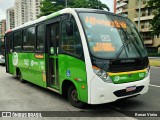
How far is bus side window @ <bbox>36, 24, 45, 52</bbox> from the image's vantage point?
807 cm

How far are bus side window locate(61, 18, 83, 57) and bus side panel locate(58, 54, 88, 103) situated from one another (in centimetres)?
19

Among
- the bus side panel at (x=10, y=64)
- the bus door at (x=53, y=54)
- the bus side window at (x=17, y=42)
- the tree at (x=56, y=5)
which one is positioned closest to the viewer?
the bus door at (x=53, y=54)

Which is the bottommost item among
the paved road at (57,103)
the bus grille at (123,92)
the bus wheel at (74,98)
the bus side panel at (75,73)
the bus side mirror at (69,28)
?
the paved road at (57,103)

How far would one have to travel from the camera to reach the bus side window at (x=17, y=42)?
1096cm

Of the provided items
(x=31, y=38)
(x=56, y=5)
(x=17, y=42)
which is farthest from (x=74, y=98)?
(x=56, y=5)

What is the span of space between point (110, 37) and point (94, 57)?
0.83 meters

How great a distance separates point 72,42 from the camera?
6176 mm

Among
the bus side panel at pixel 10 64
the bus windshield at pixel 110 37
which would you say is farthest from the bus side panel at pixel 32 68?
the bus windshield at pixel 110 37

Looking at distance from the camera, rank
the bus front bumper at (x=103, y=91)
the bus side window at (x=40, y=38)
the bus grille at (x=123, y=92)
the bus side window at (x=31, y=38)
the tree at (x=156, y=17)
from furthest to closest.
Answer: the tree at (x=156, y=17) → the bus side window at (x=31, y=38) → the bus side window at (x=40, y=38) → the bus grille at (x=123, y=92) → the bus front bumper at (x=103, y=91)

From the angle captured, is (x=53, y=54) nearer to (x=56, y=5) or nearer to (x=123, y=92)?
(x=123, y=92)

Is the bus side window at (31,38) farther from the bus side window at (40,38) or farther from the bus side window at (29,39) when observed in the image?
the bus side window at (40,38)

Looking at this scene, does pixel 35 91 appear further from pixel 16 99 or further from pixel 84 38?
pixel 84 38

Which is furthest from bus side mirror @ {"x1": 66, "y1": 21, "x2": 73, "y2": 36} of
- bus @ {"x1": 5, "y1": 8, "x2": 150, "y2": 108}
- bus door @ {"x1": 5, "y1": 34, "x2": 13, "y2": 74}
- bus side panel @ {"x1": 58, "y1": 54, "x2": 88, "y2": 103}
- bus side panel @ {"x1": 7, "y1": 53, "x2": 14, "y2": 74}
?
bus side panel @ {"x1": 7, "y1": 53, "x2": 14, "y2": 74}

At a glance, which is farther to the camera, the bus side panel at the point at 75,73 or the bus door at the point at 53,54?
the bus door at the point at 53,54
